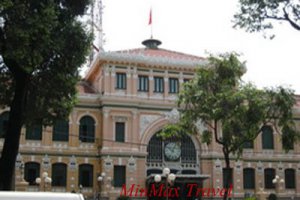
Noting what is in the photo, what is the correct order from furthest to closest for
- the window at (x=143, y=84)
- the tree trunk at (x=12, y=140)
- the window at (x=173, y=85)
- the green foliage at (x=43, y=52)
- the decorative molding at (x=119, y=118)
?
the window at (x=173, y=85)
the window at (x=143, y=84)
the decorative molding at (x=119, y=118)
the tree trunk at (x=12, y=140)
the green foliage at (x=43, y=52)

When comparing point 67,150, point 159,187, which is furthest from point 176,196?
point 67,150

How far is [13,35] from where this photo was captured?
50.0 feet

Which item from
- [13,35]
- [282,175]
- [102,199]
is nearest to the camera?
[13,35]

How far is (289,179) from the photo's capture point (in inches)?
1597

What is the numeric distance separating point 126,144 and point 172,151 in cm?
364

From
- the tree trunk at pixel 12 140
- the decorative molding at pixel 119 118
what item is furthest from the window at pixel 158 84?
the tree trunk at pixel 12 140

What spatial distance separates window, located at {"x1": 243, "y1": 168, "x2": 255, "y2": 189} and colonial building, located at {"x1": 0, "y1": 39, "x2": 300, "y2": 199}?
79 mm

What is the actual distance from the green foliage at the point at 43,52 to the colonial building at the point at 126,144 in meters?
15.3

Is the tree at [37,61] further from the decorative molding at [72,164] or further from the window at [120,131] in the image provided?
the window at [120,131]

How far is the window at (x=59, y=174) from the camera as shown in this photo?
3516cm

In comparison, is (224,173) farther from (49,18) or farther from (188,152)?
(49,18)

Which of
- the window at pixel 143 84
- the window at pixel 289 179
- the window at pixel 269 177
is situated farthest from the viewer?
the window at pixel 289 179

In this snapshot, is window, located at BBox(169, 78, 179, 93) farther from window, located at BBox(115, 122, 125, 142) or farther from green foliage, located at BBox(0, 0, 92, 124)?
green foliage, located at BBox(0, 0, 92, 124)

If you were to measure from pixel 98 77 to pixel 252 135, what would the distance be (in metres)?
17.6
